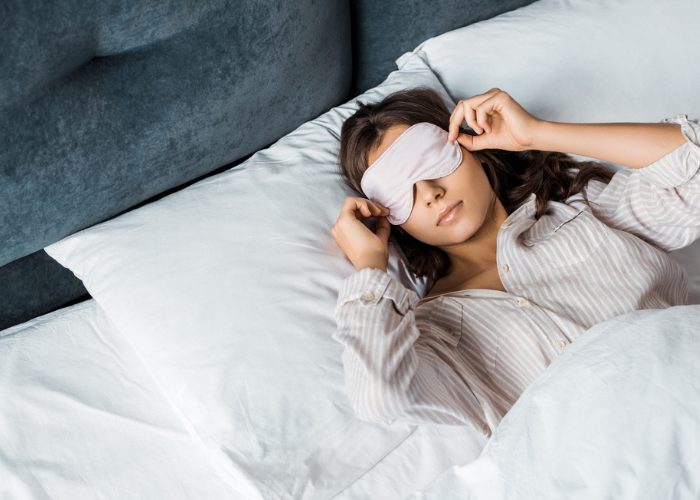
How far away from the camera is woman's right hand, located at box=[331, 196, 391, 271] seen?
3.75 feet

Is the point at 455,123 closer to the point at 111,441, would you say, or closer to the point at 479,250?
the point at 479,250

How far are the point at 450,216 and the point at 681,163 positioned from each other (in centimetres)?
37

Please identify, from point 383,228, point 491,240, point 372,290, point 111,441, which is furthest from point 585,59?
point 111,441

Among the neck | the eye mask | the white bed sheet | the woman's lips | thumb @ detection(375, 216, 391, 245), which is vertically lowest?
the white bed sheet

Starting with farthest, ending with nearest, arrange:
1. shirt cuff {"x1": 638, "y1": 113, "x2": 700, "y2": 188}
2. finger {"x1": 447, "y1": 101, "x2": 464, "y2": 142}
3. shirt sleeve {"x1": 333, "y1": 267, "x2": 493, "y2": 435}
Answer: finger {"x1": 447, "y1": 101, "x2": 464, "y2": 142}
shirt cuff {"x1": 638, "y1": 113, "x2": 700, "y2": 188}
shirt sleeve {"x1": 333, "y1": 267, "x2": 493, "y2": 435}

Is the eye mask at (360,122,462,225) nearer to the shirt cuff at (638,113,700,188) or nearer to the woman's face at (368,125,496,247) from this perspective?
the woman's face at (368,125,496,247)

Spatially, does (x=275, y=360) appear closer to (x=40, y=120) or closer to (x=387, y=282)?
(x=387, y=282)

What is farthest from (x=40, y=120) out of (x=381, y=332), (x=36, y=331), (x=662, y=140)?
(x=662, y=140)

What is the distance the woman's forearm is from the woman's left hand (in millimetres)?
23

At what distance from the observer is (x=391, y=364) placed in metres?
1.00

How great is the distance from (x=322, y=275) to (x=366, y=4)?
706 millimetres

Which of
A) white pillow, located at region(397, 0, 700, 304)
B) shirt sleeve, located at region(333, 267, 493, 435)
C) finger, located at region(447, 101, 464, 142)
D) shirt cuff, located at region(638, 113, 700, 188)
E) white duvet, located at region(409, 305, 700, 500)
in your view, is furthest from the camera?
white pillow, located at region(397, 0, 700, 304)

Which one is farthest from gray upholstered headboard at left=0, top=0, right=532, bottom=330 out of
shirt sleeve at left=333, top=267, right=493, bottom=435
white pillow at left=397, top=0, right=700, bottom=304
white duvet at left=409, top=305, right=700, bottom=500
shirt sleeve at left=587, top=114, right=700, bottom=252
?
white duvet at left=409, top=305, right=700, bottom=500

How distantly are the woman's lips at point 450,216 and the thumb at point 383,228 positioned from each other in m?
0.10
